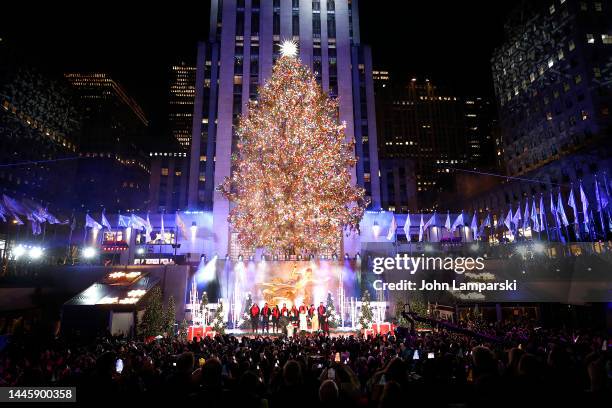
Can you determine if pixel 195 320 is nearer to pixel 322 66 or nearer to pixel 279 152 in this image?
pixel 279 152

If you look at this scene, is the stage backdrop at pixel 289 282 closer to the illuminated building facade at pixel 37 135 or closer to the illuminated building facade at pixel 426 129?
the illuminated building facade at pixel 37 135

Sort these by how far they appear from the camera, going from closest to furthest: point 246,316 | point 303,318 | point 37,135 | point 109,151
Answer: point 303,318
point 246,316
point 37,135
point 109,151

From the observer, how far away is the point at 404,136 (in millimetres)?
123312

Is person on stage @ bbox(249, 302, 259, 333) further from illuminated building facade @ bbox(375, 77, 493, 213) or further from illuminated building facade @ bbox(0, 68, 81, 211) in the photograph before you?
illuminated building facade @ bbox(375, 77, 493, 213)

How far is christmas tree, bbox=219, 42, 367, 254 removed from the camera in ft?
86.7

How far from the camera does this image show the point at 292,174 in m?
26.8

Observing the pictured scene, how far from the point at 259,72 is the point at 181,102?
116359 millimetres

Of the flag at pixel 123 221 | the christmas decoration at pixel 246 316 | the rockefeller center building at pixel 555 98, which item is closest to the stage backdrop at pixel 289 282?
the christmas decoration at pixel 246 316

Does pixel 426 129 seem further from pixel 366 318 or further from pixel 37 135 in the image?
pixel 366 318

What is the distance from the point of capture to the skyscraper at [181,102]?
14338 cm

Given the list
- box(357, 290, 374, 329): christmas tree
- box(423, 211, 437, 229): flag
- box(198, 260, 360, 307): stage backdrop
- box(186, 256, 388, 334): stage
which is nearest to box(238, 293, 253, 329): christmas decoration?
box(186, 256, 388, 334): stage

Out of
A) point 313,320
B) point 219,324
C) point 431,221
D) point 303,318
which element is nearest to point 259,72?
point 431,221

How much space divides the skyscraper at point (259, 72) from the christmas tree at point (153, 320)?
66.0ft

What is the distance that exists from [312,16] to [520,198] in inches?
1759
